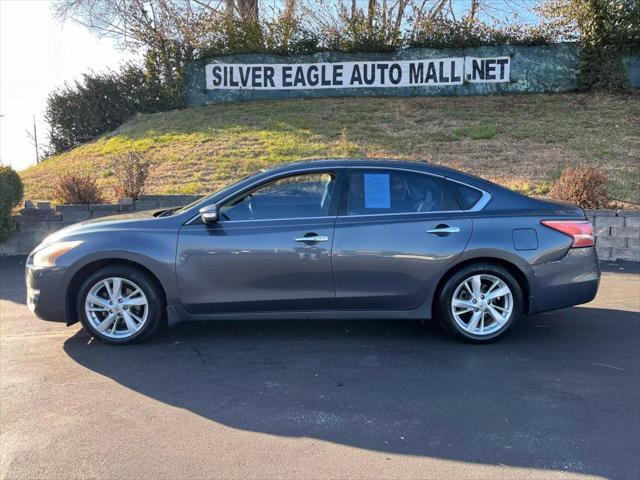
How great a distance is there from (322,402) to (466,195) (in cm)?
221

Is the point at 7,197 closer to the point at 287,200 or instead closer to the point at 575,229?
the point at 287,200

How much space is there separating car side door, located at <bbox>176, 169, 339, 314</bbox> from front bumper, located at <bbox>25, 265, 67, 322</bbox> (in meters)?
0.99

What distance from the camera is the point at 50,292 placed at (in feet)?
15.8

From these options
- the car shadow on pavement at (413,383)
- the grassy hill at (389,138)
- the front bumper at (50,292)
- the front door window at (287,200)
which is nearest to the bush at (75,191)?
the grassy hill at (389,138)

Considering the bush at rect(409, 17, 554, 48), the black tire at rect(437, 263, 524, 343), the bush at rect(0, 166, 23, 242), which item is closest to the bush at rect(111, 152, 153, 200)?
the bush at rect(0, 166, 23, 242)

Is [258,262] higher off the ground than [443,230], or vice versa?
[443,230]

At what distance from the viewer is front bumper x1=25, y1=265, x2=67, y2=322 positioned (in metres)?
4.81

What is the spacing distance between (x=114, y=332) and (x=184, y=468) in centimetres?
209

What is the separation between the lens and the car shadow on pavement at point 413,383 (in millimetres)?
3439

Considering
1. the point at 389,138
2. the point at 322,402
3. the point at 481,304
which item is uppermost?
the point at 389,138

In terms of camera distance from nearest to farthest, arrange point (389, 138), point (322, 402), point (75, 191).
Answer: point (322, 402), point (75, 191), point (389, 138)

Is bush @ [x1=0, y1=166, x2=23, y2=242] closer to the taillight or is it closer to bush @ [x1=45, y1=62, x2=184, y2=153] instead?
the taillight

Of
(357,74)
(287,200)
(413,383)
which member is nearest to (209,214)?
(287,200)

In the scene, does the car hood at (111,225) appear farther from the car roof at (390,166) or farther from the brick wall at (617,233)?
the brick wall at (617,233)
